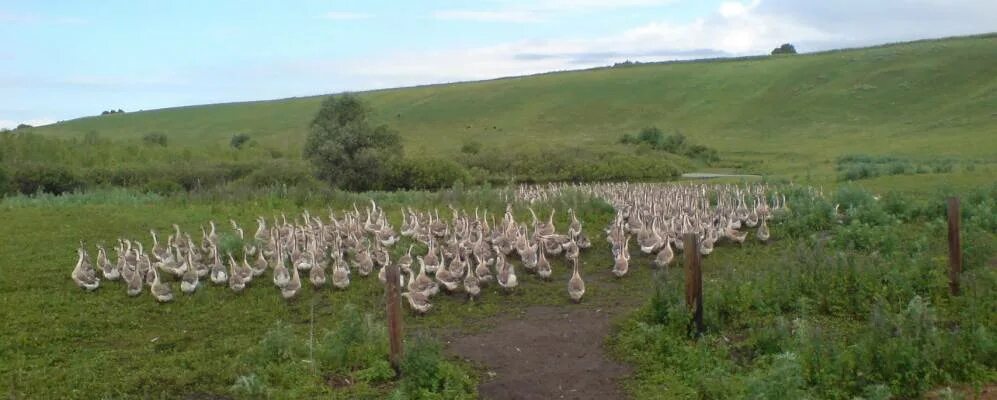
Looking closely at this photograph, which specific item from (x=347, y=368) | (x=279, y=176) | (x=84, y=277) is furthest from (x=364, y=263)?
(x=279, y=176)

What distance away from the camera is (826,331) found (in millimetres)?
12469

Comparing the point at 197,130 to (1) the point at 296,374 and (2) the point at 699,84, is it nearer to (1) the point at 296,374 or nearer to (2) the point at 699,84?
(2) the point at 699,84

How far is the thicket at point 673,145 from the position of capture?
57656 mm

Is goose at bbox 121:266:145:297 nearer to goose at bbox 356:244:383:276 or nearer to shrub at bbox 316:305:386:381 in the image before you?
goose at bbox 356:244:383:276

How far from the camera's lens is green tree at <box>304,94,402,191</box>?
39688 mm

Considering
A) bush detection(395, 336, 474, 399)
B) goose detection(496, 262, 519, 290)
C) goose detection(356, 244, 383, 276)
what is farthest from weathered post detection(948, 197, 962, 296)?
goose detection(356, 244, 383, 276)

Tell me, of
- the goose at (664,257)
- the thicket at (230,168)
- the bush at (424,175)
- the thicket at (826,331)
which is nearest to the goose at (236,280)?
the thicket at (826,331)

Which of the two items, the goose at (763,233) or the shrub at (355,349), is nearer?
the shrub at (355,349)

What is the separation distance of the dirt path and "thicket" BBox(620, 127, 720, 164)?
44.3 meters

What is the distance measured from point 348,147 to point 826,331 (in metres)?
29.8

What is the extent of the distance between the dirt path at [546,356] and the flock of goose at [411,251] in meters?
1.38

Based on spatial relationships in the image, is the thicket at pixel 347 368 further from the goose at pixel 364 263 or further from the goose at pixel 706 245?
the goose at pixel 706 245

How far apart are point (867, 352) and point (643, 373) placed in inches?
98.7

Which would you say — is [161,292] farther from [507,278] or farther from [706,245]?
[706,245]
